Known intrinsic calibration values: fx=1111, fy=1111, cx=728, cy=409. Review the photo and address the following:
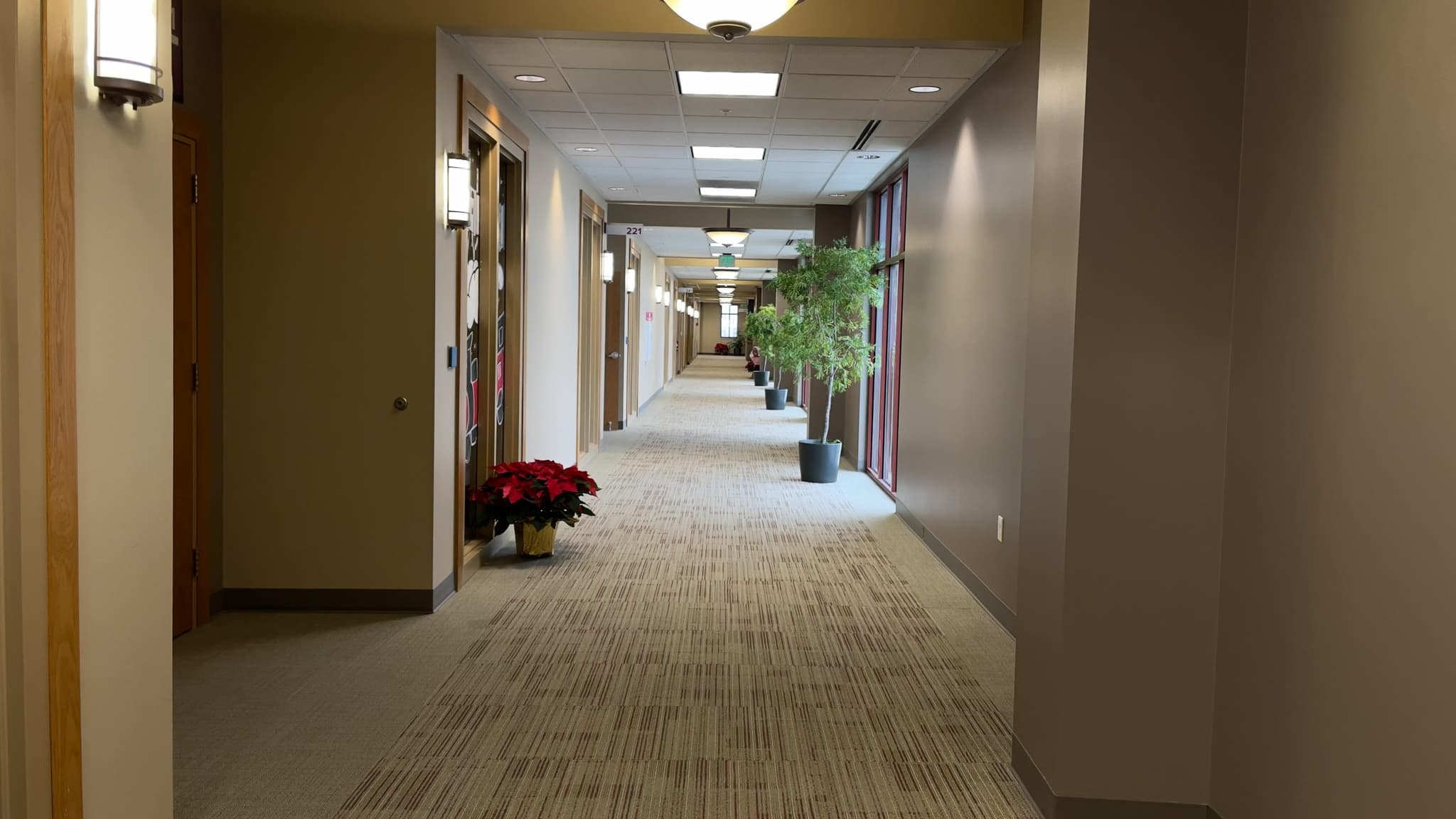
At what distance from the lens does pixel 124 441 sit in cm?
241

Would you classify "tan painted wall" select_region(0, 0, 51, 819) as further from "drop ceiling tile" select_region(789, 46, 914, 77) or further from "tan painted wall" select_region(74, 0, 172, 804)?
"drop ceiling tile" select_region(789, 46, 914, 77)

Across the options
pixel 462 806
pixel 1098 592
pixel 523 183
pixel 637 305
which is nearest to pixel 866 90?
pixel 523 183

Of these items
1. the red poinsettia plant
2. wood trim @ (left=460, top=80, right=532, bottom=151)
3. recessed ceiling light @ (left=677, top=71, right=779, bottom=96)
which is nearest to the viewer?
wood trim @ (left=460, top=80, right=532, bottom=151)

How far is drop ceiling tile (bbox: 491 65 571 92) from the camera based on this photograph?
18.8ft

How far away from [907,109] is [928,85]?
658 millimetres

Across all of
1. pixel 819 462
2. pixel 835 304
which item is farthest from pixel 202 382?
pixel 819 462

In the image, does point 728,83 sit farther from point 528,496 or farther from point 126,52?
point 126,52

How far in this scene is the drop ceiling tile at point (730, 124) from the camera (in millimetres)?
6953

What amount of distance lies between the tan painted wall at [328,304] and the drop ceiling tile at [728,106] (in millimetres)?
1906

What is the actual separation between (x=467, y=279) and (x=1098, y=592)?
394 cm

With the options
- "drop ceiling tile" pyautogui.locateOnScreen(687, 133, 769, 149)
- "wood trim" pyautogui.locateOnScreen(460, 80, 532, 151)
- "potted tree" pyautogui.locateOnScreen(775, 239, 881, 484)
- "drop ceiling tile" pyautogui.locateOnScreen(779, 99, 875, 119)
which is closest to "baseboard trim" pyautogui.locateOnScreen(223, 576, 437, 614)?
"wood trim" pyautogui.locateOnScreen(460, 80, 532, 151)

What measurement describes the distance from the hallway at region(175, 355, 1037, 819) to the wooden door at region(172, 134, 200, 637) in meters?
0.25

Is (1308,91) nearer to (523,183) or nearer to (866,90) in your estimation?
(866,90)

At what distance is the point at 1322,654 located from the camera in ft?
7.70
